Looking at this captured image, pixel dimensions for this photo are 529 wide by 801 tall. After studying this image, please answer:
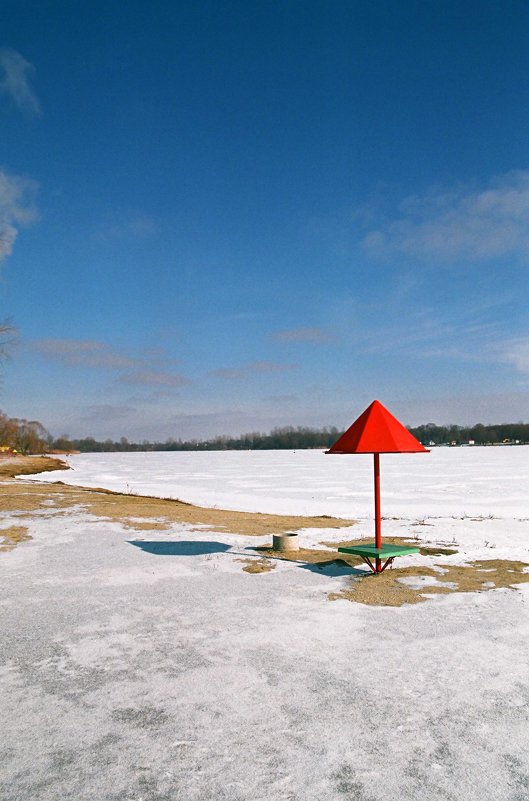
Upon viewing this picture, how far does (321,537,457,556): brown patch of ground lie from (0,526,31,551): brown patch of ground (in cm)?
601

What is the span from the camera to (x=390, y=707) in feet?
14.2

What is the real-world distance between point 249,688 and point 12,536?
861 cm

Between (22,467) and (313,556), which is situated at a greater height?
(22,467)

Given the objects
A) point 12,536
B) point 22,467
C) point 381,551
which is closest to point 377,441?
point 381,551

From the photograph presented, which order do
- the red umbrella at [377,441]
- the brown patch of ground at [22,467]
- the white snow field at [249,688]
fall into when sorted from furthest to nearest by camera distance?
1. the brown patch of ground at [22,467]
2. the red umbrella at [377,441]
3. the white snow field at [249,688]

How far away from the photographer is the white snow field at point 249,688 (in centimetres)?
342

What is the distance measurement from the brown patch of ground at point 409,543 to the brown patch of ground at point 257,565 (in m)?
1.69

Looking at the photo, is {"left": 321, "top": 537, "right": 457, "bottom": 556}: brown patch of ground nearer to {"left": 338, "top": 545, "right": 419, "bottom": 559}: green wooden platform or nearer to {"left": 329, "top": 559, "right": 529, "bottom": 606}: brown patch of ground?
{"left": 329, "top": 559, "right": 529, "bottom": 606}: brown patch of ground

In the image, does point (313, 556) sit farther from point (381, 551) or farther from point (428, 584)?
point (428, 584)

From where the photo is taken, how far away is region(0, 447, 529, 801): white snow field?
11.2ft

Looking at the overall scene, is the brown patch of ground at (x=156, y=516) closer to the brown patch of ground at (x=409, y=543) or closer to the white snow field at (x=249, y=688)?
the brown patch of ground at (x=409, y=543)

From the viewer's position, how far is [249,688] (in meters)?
4.70

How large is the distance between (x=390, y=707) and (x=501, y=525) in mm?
10498

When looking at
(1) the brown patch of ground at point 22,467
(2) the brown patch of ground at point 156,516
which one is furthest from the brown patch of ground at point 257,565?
(1) the brown patch of ground at point 22,467
